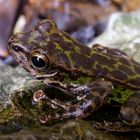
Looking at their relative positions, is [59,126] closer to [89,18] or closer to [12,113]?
[12,113]

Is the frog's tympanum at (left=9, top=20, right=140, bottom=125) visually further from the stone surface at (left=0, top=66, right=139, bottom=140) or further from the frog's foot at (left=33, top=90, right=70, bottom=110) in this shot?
the stone surface at (left=0, top=66, right=139, bottom=140)

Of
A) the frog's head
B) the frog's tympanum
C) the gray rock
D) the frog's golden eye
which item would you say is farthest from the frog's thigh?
the gray rock

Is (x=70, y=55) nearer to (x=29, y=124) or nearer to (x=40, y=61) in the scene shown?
(x=40, y=61)

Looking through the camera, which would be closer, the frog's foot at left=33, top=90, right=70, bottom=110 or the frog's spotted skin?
the frog's foot at left=33, top=90, right=70, bottom=110

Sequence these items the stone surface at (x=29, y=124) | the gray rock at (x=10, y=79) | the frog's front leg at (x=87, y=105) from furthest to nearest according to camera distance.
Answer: the gray rock at (x=10, y=79), the frog's front leg at (x=87, y=105), the stone surface at (x=29, y=124)

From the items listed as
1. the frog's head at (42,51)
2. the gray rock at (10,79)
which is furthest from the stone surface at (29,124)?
the frog's head at (42,51)

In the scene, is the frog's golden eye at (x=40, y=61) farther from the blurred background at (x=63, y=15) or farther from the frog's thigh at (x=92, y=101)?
the blurred background at (x=63, y=15)

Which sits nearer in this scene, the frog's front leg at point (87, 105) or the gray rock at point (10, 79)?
the frog's front leg at point (87, 105)
